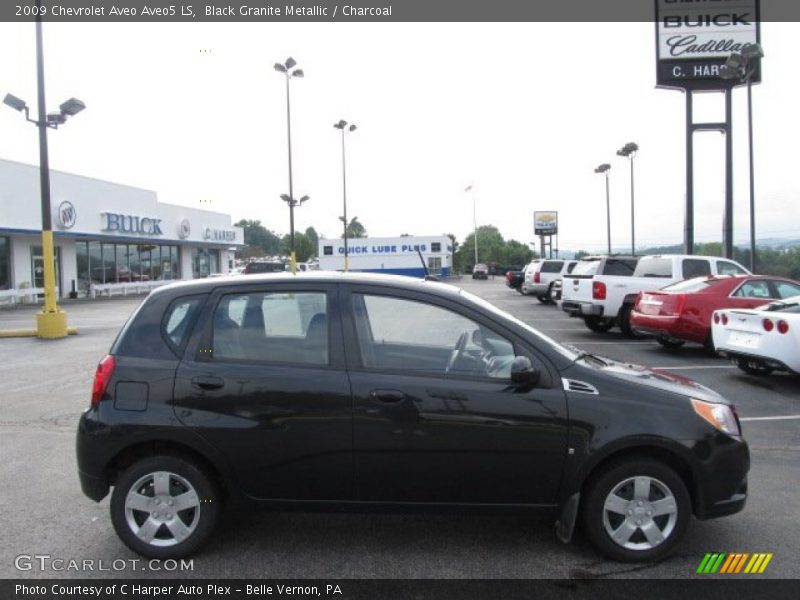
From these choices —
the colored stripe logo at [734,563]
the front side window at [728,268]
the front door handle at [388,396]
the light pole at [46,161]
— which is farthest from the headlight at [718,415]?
the light pole at [46,161]

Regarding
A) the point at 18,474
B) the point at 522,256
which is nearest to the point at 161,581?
the point at 18,474

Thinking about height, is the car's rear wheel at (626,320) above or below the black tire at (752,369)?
above

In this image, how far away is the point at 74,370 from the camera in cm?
1092

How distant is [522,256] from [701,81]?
85.0 meters

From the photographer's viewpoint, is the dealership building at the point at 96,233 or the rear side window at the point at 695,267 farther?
the dealership building at the point at 96,233

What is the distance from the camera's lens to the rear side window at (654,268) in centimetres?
1461

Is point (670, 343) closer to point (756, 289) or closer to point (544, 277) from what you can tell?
point (756, 289)

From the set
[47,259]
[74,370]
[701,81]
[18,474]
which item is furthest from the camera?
[701,81]

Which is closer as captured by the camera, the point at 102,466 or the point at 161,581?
the point at 161,581

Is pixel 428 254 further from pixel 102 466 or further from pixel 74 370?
pixel 102 466

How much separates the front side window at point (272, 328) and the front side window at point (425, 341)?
0.26 meters

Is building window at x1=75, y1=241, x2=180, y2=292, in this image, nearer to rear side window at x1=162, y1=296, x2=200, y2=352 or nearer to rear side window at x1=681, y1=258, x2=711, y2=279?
rear side window at x1=681, y1=258, x2=711, y2=279

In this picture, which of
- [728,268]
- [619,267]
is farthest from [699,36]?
[619,267]

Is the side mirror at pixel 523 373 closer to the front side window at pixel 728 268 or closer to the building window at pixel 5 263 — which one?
the front side window at pixel 728 268
